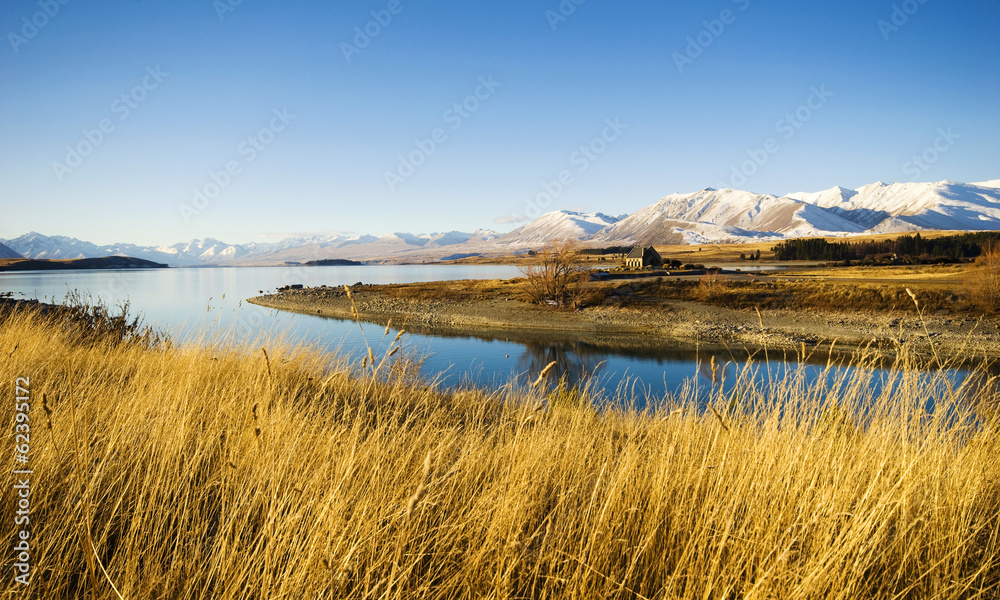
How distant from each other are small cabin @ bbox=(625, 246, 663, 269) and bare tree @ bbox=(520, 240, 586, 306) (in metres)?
30.4

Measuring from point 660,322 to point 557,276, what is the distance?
8919mm

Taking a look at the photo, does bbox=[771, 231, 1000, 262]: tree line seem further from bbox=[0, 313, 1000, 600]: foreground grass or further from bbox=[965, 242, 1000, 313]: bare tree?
bbox=[0, 313, 1000, 600]: foreground grass

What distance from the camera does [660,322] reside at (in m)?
29.2

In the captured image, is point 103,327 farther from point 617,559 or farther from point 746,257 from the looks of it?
point 746,257

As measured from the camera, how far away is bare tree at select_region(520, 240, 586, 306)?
35.0m

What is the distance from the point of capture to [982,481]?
9.40 ft

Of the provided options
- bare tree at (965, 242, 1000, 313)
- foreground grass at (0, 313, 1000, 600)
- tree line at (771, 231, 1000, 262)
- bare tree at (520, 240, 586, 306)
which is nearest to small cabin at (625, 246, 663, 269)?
tree line at (771, 231, 1000, 262)

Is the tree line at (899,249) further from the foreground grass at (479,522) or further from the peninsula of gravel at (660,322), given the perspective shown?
the foreground grass at (479,522)

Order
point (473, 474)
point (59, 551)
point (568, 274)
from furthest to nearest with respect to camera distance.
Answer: point (568, 274) < point (473, 474) < point (59, 551)

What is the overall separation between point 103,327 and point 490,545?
30.7ft

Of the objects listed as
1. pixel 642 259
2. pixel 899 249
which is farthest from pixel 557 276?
pixel 899 249

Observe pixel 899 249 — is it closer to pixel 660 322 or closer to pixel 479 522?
pixel 660 322

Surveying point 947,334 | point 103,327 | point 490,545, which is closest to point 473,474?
point 490,545

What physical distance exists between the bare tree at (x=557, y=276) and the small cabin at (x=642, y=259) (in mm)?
30433
